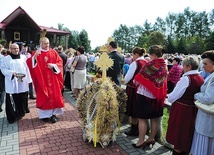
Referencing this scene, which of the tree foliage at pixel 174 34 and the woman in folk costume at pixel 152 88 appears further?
the tree foliage at pixel 174 34

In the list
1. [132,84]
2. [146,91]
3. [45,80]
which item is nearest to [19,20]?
[45,80]

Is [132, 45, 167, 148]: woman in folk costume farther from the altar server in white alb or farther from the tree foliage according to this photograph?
the tree foliage

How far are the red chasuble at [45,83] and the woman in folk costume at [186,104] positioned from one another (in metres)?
3.33

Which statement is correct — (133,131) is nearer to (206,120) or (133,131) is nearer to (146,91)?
(146,91)

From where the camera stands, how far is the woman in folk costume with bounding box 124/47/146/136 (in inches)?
180

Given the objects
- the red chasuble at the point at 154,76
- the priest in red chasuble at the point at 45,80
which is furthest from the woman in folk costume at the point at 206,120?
the priest in red chasuble at the point at 45,80

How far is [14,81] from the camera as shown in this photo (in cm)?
571

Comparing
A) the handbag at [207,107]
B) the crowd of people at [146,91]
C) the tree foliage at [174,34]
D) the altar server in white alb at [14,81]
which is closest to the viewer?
the handbag at [207,107]

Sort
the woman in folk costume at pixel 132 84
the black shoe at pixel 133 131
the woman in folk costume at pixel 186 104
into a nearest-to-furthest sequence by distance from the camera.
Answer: the woman in folk costume at pixel 186 104, the woman in folk costume at pixel 132 84, the black shoe at pixel 133 131

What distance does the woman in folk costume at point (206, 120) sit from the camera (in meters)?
3.03

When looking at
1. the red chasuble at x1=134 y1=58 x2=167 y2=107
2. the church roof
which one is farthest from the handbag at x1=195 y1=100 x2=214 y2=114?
the church roof

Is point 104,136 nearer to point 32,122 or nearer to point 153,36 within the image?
point 32,122

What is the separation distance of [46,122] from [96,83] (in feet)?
7.04

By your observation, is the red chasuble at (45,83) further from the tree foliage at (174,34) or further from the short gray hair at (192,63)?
the tree foliage at (174,34)
